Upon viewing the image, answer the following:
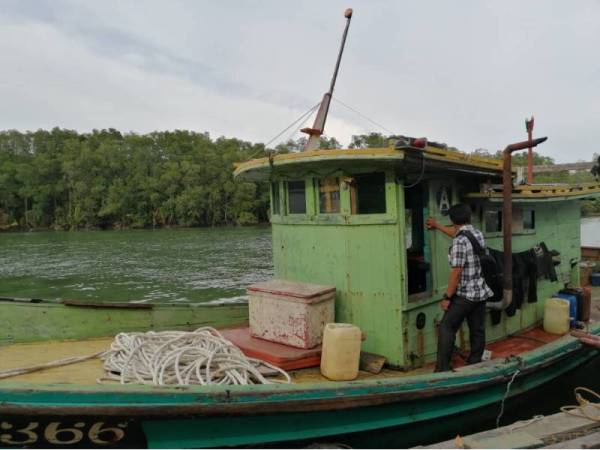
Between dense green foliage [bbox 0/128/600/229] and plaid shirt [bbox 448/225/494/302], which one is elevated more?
dense green foliage [bbox 0/128/600/229]

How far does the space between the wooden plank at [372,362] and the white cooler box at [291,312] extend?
0.55m

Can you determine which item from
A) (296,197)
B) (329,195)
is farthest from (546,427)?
(296,197)

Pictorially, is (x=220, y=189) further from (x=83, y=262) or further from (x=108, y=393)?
(x=108, y=393)

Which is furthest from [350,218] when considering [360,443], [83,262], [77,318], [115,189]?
[115,189]

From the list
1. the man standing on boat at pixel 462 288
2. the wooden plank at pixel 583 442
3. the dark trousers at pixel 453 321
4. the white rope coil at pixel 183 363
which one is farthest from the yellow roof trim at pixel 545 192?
the white rope coil at pixel 183 363

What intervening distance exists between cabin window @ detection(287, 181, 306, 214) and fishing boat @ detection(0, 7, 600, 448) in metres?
0.02

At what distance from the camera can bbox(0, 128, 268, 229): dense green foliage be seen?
64938 millimetres

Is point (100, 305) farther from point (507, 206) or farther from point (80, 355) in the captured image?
point (507, 206)

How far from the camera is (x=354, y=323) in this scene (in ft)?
16.4

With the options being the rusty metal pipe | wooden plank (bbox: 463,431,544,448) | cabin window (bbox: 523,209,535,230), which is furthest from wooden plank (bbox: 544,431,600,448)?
cabin window (bbox: 523,209,535,230)

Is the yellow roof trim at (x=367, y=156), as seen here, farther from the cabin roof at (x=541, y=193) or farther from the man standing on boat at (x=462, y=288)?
the man standing on boat at (x=462, y=288)

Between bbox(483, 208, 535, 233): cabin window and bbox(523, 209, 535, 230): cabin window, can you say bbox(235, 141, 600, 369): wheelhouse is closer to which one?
bbox(483, 208, 535, 233): cabin window

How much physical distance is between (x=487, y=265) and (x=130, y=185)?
2796 inches

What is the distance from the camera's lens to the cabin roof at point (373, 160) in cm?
438
